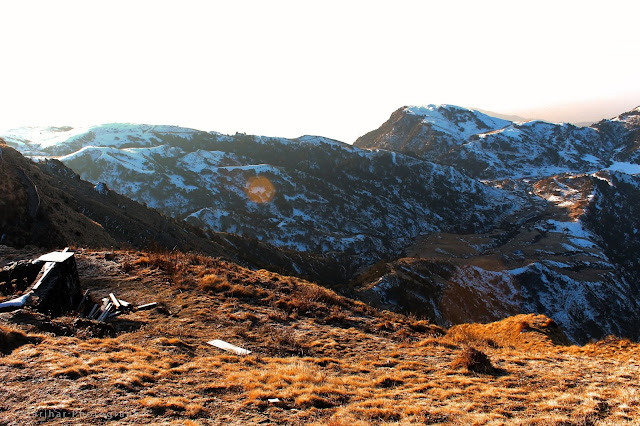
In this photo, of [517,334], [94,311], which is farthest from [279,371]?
[517,334]

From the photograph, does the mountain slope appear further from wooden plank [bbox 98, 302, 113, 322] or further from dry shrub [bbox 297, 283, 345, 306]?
dry shrub [bbox 297, 283, 345, 306]

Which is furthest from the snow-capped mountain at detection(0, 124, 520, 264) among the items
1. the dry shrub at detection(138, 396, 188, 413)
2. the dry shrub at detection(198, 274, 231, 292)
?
the dry shrub at detection(138, 396, 188, 413)

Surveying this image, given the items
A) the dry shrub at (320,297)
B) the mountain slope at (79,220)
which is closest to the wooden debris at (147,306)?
the dry shrub at (320,297)

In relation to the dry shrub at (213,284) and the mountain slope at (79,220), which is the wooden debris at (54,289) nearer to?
the dry shrub at (213,284)

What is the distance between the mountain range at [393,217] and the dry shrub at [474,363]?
94.3ft

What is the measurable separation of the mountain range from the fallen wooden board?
2262 centimetres

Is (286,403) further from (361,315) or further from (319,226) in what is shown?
(319,226)

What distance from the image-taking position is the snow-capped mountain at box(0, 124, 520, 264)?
317ft

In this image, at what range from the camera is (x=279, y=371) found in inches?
324

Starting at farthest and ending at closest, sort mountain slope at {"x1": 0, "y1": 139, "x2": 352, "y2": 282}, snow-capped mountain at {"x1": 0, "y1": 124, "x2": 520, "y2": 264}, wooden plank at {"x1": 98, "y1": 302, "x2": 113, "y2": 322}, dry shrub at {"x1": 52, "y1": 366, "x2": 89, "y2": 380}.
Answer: snow-capped mountain at {"x1": 0, "y1": 124, "x2": 520, "y2": 264} < mountain slope at {"x1": 0, "y1": 139, "x2": 352, "y2": 282} < wooden plank at {"x1": 98, "y1": 302, "x2": 113, "y2": 322} < dry shrub at {"x1": 52, "y1": 366, "x2": 89, "y2": 380}

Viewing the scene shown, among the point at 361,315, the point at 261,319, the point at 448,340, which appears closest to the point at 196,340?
the point at 261,319

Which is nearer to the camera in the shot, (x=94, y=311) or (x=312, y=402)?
(x=312, y=402)

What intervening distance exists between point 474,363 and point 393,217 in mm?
115838

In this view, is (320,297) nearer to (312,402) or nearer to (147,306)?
(147,306)
